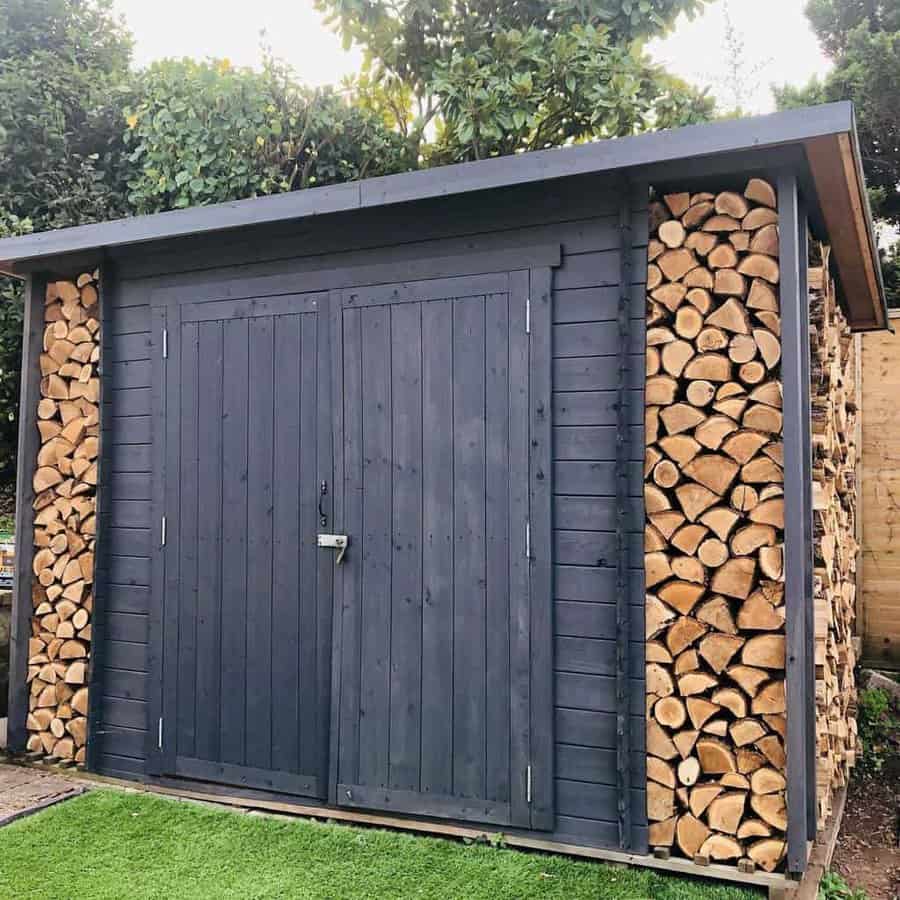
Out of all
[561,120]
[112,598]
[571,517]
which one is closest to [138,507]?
[112,598]

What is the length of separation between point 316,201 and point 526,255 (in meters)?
0.74

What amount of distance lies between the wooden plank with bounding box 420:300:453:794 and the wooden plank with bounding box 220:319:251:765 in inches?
29.8

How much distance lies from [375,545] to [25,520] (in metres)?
1.72

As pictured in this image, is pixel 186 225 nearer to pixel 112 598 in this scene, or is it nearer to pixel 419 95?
pixel 112 598

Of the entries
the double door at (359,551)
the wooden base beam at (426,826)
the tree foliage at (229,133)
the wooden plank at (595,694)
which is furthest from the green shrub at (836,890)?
the tree foliage at (229,133)

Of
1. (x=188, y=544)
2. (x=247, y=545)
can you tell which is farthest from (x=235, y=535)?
(x=188, y=544)

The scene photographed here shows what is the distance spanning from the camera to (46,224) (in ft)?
19.9

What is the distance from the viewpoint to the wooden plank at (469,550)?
3006mm

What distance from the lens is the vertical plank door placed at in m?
2.97

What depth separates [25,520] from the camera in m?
3.90

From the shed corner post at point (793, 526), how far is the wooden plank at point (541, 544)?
73 centimetres

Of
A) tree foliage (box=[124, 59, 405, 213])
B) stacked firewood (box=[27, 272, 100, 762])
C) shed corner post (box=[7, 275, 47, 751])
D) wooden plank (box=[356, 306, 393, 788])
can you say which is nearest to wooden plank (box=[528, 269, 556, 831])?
wooden plank (box=[356, 306, 393, 788])

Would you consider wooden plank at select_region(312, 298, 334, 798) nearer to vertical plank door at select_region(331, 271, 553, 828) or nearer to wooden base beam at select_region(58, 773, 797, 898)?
vertical plank door at select_region(331, 271, 553, 828)

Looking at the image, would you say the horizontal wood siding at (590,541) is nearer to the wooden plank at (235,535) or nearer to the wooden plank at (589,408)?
the wooden plank at (589,408)
